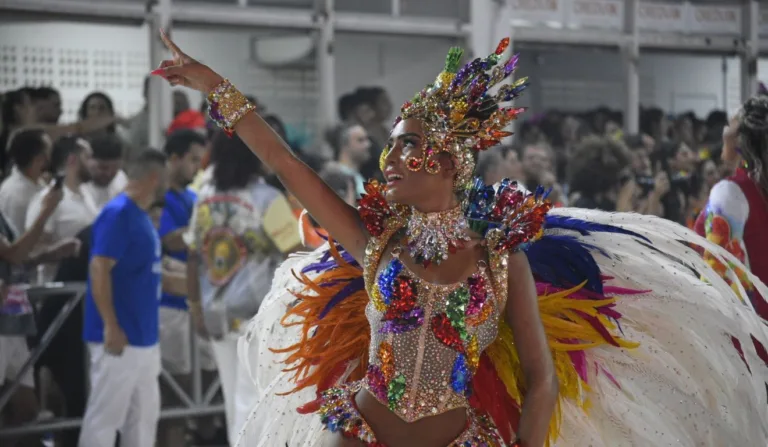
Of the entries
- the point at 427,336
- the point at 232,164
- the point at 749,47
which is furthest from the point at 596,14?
the point at 427,336

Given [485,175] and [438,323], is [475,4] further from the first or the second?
[438,323]

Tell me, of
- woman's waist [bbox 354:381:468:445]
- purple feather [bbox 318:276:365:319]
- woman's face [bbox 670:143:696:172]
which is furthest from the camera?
woman's face [bbox 670:143:696:172]

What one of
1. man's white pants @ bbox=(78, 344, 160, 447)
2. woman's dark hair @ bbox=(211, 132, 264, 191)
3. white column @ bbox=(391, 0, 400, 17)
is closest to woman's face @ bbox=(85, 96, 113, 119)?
woman's dark hair @ bbox=(211, 132, 264, 191)

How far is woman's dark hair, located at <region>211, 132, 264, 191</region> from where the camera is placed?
620cm

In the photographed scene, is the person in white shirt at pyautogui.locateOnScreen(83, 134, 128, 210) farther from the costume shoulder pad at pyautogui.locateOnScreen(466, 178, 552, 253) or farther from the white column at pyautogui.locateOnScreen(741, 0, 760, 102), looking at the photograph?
the white column at pyautogui.locateOnScreen(741, 0, 760, 102)

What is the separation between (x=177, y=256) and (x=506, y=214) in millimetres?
4804

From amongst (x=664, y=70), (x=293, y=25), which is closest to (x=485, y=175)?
(x=293, y=25)

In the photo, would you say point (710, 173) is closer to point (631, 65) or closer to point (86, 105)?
point (631, 65)

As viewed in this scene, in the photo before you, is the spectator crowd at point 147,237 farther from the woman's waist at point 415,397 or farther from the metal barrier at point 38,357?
the woman's waist at point 415,397

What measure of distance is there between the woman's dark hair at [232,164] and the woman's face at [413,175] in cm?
333

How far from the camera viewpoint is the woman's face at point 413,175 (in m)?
2.90

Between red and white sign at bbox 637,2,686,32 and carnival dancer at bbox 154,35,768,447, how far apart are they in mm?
8772

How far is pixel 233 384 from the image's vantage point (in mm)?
6242

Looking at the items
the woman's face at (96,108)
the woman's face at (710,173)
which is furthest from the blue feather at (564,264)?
the woman's face at (710,173)
